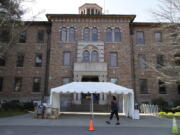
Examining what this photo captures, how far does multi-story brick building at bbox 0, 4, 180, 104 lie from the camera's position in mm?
21281

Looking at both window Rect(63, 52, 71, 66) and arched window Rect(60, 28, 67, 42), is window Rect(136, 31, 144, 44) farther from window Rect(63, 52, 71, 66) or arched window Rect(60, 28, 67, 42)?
arched window Rect(60, 28, 67, 42)

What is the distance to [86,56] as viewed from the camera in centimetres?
2158

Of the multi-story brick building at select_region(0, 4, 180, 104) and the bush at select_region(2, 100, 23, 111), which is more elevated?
the multi-story brick building at select_region(0, 4, 180, 104)

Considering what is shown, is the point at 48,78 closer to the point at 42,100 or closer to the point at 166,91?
the point at 42,100

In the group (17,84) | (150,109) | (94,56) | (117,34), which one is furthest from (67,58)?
(150,109)

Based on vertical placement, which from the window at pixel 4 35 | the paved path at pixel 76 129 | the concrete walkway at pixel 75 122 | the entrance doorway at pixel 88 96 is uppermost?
the window at pixel 4 35

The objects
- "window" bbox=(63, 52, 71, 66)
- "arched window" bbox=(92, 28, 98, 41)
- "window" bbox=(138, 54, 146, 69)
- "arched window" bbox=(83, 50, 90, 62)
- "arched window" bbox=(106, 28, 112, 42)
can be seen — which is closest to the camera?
"arched window" bbox=(83, 50, 90, 62)

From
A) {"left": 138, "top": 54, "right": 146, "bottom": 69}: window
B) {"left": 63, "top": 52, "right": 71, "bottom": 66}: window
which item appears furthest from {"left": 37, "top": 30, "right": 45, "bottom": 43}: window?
{"left": 138, "top": 54, "right": 146, "bottom": 69}: window

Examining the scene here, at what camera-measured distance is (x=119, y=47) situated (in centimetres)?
2189

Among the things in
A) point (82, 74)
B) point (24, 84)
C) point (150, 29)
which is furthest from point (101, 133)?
point (150, 29)

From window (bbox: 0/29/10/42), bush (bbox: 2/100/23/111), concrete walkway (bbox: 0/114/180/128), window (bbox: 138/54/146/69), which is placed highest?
window (bbox: 0/29/10/42)

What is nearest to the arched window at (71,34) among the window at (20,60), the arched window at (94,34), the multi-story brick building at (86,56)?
the multi-story brick building at (86,56)

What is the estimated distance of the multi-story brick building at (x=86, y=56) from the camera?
69.8 feet

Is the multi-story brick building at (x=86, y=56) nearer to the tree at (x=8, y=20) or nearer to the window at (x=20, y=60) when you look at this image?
the window at (x=20, y=60)
